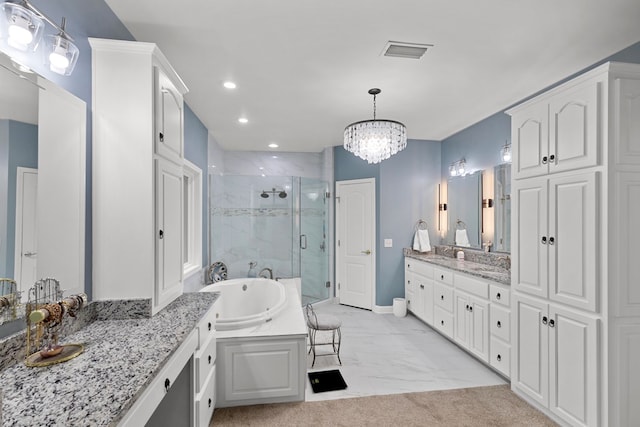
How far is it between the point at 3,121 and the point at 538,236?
2888 mm

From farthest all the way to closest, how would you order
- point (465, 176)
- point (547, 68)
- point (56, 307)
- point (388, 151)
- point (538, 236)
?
point (465, 176) < point (388, 151) < point (547, 68) < point (538, 236) < point (56, 307)

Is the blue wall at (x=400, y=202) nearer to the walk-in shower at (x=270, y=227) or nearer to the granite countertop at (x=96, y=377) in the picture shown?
the walk-in shower at (x=270, y=227)

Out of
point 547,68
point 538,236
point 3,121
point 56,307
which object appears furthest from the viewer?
point 547,68

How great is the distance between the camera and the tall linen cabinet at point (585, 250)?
5.66 ft

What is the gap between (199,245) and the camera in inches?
144

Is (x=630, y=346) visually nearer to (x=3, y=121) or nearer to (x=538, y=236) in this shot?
(x=538, y=236)

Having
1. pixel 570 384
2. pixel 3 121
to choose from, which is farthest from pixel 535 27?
pixel 3 121

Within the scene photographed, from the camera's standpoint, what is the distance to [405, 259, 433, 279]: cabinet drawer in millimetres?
3766

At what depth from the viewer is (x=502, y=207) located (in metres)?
3.30

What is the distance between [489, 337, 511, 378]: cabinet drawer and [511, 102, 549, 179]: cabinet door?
140cm

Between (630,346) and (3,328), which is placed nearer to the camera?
(3,328)

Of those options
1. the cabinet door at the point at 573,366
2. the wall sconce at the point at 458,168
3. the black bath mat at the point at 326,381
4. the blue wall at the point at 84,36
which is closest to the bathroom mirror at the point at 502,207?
the wall sconce at the point at 458,168

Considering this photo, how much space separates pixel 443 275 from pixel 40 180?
3.45 meters

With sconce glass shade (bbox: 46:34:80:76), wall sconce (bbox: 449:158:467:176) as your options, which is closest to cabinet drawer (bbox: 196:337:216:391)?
sconce glass shade (bbox: 46:34:80:76)
